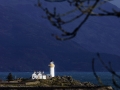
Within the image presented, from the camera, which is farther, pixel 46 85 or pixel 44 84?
pixel 44 84

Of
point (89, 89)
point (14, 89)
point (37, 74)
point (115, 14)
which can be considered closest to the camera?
point (115, 14)

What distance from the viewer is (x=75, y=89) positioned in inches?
655

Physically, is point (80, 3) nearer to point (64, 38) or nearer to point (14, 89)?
point (64, 38)

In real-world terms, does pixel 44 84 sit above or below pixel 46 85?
above

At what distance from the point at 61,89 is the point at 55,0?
10.3 meters

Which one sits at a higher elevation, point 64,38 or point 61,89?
point 61,89

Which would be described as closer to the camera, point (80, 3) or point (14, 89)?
point (80, 3)

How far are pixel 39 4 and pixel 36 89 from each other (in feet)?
36.3

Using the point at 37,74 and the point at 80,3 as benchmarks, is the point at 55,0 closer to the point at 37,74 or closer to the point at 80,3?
the point at 80,3

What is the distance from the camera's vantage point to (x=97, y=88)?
55.4ft

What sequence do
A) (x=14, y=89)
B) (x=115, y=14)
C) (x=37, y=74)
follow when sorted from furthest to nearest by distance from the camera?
1. (x=37, y=74)
2. (x=14, y=89)
3. (x=115, y=14)

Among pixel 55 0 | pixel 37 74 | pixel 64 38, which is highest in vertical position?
pixel 37 74

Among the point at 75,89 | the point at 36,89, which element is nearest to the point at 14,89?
the point at 36,89

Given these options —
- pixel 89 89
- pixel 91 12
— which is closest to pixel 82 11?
pixel 91 12
